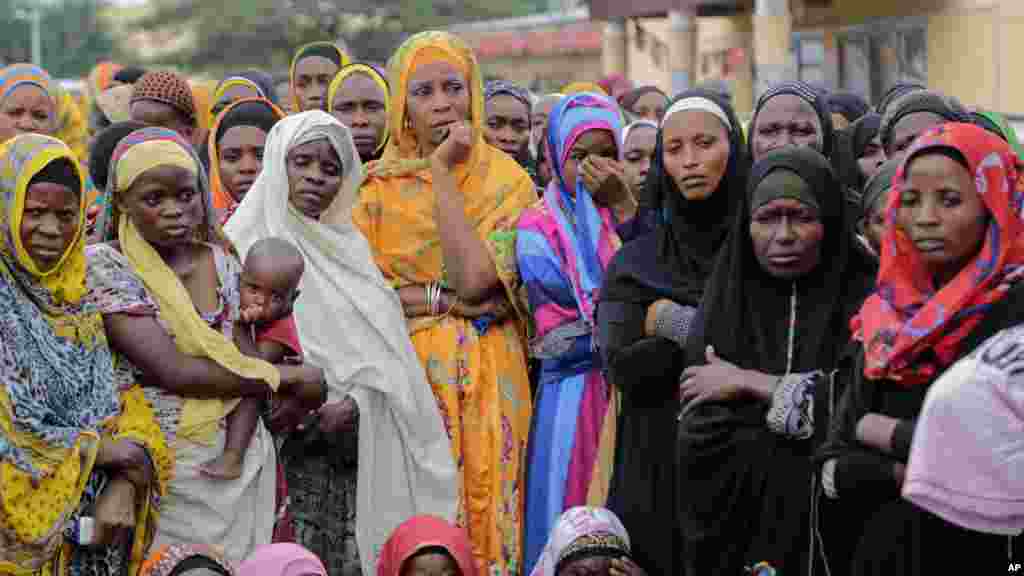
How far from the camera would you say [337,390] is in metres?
5.28

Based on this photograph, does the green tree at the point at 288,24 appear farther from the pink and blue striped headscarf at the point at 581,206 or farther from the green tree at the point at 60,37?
the pink and blue striped headscarf at the point at 581,206

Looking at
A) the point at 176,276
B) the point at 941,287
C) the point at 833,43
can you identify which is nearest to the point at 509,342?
the point at 176,276

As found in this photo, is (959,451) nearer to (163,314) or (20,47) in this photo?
(163,314)

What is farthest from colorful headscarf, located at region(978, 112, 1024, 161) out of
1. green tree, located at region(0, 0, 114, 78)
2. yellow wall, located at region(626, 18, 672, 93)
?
green tree, located at region(0, 0, 114, 78)

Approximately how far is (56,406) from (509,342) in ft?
6.37

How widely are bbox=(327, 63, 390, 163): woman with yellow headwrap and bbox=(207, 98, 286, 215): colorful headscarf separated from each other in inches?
12.5

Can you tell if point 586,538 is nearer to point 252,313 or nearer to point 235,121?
point 252,313

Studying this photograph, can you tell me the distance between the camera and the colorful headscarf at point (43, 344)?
3.99 m

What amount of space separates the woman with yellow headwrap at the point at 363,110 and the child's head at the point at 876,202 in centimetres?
234

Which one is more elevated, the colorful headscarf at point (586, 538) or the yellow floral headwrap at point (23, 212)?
the yellow floral headwrap at point (23, 212)

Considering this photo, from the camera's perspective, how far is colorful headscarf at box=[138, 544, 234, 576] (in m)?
4.39

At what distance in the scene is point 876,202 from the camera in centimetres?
457

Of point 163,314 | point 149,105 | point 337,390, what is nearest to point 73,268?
point 163,314

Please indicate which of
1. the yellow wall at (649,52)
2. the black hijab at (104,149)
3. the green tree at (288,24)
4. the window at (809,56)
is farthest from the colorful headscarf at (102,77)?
the green tree at (288,24)
